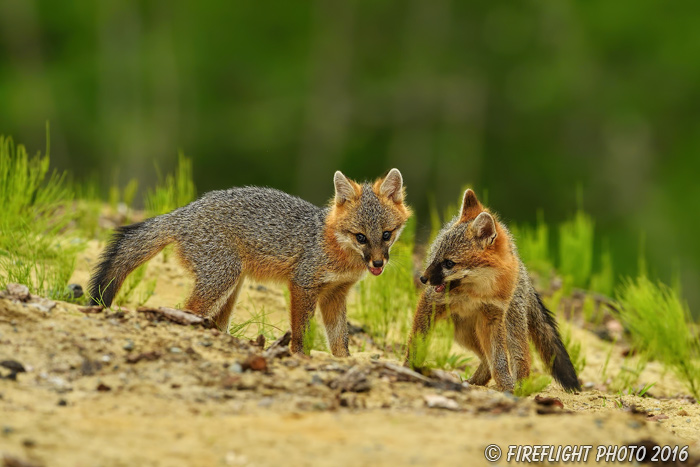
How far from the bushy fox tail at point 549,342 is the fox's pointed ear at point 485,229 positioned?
4.06 feet

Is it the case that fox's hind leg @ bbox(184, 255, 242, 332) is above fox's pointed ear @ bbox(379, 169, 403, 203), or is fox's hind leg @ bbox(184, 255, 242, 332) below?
below

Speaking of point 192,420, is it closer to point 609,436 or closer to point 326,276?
point 609,436

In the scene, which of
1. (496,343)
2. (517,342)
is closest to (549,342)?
(517,342)

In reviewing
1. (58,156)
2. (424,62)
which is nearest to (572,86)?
(424,62)

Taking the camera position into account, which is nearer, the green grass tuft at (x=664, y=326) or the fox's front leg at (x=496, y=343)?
the fox's front leg at (x=496, y=343)

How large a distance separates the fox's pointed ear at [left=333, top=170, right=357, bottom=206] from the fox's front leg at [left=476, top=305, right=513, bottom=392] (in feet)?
4.83

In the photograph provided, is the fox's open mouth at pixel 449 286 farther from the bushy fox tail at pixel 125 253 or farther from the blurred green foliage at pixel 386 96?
the blurred green foliage at pixel 386 96

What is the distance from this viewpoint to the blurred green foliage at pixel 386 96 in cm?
2761

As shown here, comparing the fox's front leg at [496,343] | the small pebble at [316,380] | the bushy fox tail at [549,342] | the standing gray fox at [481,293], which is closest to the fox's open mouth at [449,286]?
the standing gray fox at [481,293]

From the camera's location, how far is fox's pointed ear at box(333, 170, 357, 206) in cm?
787

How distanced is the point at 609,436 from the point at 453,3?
2767cm

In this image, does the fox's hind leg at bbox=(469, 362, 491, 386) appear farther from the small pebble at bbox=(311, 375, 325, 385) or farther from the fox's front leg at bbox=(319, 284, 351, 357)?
the small pebble at bbox=(311, 375, 325, 385)

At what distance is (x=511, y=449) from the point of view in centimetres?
447

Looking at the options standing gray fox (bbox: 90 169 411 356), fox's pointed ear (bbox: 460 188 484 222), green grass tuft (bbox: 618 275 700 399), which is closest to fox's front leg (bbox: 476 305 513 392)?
fox's pointed ear (bbox: 460 188 484 222)
